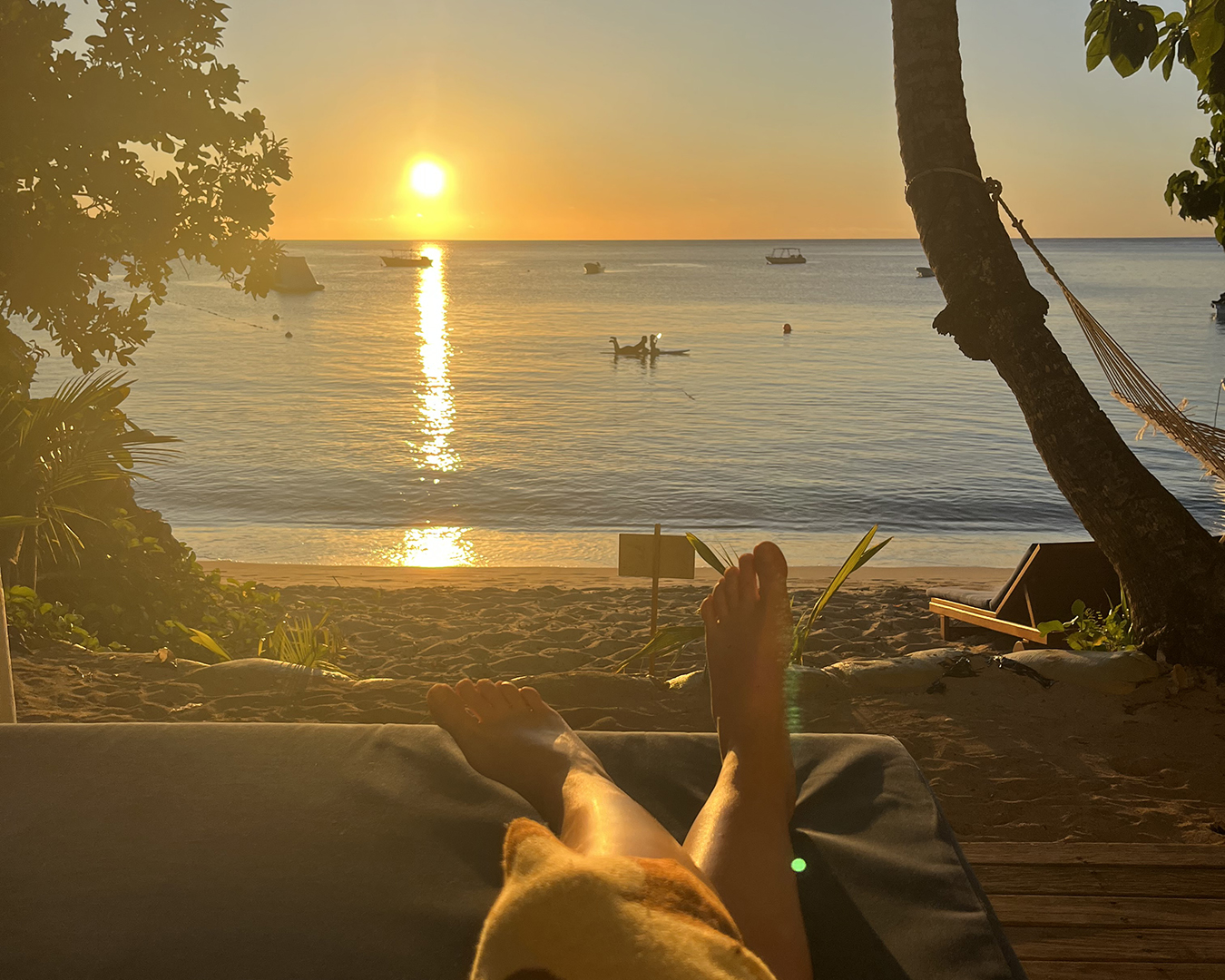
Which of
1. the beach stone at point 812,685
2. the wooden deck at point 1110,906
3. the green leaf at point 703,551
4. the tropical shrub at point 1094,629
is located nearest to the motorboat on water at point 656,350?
the tropical shrub at point 1094,629

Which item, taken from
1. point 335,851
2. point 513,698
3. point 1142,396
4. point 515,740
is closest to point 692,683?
point 513,698

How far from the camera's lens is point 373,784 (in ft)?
4.52

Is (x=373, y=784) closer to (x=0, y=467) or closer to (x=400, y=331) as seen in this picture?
(x=0, y=467)

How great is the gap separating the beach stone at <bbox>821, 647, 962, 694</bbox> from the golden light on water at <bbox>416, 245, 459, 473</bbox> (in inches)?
368

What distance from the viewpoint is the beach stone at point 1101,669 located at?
2846mm

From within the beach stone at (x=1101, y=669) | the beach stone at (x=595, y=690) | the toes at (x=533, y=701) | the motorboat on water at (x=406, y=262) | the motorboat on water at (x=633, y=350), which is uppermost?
the motorboat on water at (x=406, y=262)

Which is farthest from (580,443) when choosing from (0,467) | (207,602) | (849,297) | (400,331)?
(849,297)

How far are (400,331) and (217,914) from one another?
34.9 metres

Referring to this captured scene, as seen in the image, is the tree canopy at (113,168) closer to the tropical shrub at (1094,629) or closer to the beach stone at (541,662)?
the beach stone at (541,662)

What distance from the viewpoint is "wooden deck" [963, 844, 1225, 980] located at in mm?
1285

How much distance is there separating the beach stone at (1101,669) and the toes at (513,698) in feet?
6.64

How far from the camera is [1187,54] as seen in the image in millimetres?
2570

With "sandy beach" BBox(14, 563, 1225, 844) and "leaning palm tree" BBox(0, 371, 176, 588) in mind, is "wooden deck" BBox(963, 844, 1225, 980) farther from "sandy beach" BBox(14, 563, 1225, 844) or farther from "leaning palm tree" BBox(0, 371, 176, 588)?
"leaning palm tree" BBox(0, 371, 176, 588)

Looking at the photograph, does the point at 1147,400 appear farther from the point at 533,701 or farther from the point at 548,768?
the point at 548,768
